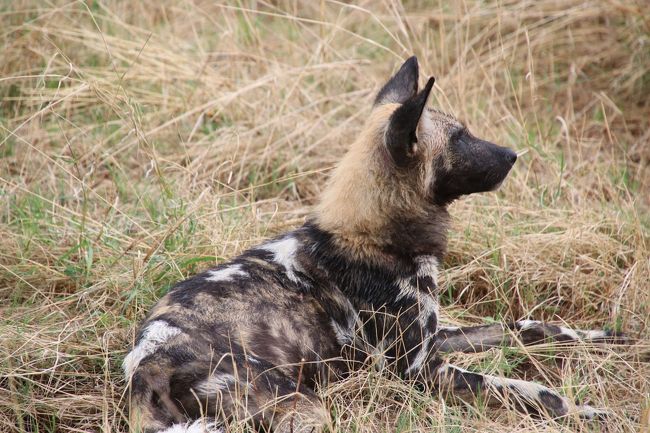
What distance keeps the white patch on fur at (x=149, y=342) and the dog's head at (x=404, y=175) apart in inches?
39.2

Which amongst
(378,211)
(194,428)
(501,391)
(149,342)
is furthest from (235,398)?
(501,391)

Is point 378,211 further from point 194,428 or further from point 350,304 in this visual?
point 194,428

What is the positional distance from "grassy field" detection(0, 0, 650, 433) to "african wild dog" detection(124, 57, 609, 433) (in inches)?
6.2

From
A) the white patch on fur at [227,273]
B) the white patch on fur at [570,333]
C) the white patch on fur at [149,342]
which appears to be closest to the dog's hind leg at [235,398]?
the white patch on fur at [149,342]

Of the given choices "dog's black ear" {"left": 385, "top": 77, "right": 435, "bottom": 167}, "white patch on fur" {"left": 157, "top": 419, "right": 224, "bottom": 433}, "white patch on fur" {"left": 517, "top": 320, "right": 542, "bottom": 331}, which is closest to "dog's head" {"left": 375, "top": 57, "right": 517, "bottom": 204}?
"dog's black ear" {"left": 385, "top": 77, "right": 435, "bottom": 167}

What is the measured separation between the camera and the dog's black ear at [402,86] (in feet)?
14.5

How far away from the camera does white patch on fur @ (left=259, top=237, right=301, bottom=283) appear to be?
3.99 m

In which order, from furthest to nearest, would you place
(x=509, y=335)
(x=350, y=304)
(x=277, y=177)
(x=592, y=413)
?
(x=277, y=177) < (x=509, y=335) < (x=350, y=304) < (x=592, y=413)

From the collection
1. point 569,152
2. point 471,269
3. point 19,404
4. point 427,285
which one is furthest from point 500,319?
point 19,404

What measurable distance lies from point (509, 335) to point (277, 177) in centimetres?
207

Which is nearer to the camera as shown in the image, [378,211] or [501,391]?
[501,391]

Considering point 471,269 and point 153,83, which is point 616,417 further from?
point 153,83

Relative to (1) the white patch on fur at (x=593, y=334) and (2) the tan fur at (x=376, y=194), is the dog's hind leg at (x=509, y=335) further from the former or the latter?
(2) the tan fur at (x=376, y=194)

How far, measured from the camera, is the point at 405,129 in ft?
12.7
